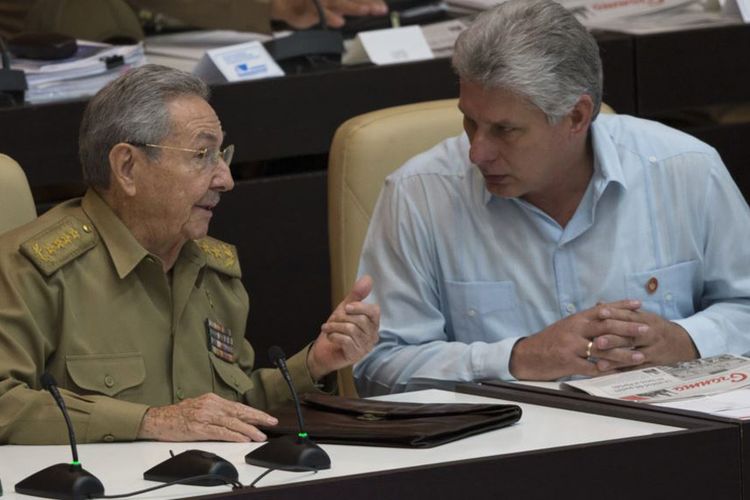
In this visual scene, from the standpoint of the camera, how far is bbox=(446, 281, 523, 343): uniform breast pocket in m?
2.91

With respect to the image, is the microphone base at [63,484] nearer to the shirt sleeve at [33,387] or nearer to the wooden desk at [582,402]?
the shirt sleeve at [33,387]

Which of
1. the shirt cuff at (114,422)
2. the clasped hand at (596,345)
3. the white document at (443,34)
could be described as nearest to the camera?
the shirt cuff at (114,422)

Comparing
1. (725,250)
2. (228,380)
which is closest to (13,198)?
(228,380)

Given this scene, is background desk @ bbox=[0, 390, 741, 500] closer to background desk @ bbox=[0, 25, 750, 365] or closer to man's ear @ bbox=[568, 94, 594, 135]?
man's ear @ bbox=[568, 94, 594, 135]

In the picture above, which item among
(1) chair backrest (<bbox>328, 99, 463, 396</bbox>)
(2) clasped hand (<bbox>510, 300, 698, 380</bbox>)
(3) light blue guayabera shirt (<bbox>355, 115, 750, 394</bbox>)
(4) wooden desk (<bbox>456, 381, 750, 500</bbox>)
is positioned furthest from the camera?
(1) chair backrest (<bbox>328, 99, 463, 396</bbox>)

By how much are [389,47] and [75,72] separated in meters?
0.79

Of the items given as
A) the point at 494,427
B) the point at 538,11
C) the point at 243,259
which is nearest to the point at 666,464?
the point at 494,427

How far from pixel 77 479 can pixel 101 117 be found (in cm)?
87

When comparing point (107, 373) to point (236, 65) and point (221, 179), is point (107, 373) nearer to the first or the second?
point (221, 179)

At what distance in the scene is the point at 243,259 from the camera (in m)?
3.82

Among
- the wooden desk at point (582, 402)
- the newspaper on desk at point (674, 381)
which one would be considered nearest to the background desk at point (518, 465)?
the wooden desk at point (582, 402)

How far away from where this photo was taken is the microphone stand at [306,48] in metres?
3.91

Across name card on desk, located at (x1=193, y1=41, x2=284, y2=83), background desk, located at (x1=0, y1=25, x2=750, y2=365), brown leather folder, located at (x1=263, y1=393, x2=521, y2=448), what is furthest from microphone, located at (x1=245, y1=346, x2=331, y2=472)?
name card on desk, located at (x1=193, y1=41, x2=284, y2=83)

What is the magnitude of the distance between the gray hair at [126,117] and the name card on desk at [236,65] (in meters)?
1.05
